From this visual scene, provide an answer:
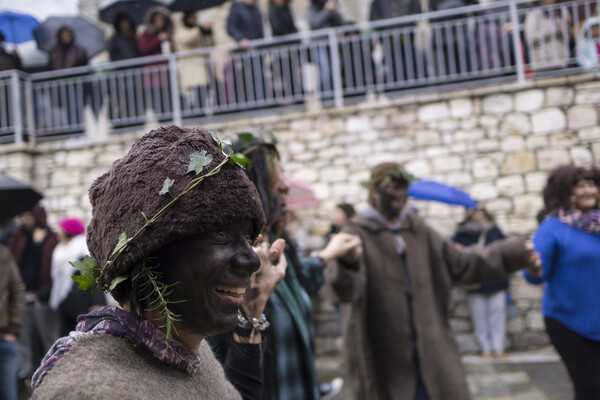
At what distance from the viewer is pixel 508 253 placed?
363 centimetres

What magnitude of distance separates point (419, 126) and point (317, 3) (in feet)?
8.52

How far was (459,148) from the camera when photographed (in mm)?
8133

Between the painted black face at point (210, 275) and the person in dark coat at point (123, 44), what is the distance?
8.48 metres

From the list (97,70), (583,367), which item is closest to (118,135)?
(97,70)

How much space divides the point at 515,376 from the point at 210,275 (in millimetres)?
6127

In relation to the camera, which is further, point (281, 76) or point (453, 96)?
point (281, 76)

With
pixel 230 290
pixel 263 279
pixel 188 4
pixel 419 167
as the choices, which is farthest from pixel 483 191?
pixel 230 290

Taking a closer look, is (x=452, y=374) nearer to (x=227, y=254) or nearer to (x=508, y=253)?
(x=508, y=253)

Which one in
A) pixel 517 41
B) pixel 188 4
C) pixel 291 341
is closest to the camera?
pixel 291 341

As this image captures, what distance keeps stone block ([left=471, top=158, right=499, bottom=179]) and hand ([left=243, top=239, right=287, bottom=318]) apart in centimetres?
671

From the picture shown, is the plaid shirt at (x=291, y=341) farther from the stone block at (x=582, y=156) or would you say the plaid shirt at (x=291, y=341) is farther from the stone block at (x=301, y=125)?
the stone block at (x=582, y=156)

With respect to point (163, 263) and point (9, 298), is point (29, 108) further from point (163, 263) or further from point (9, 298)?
point (163, 263)

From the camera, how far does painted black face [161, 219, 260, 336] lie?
117cm

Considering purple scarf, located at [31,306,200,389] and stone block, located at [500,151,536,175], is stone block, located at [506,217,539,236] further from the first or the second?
purple scarf, located at [31,306,200,389]
